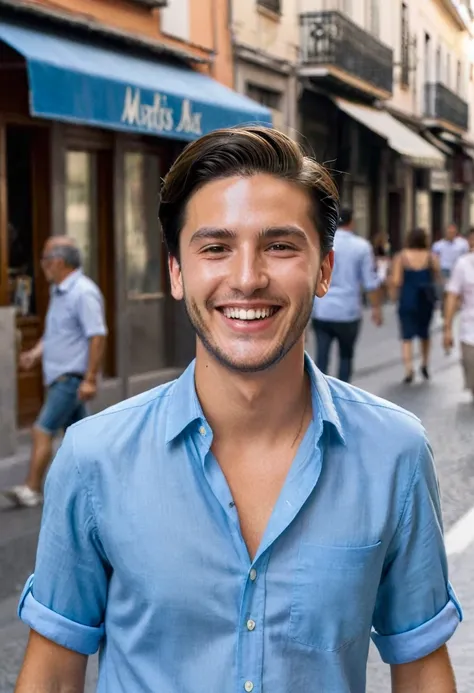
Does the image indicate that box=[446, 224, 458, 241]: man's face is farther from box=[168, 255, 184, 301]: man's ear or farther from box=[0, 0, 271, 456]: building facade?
box=[168, 255, 184, 301]: man's ear

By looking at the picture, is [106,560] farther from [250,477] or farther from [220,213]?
[220,213]

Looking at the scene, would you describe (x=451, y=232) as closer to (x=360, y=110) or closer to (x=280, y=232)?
(x=360, y=110)

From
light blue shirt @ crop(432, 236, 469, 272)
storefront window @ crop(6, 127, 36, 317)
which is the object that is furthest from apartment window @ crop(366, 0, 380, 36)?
storefront window @ crop(6, 127, 36, 317)

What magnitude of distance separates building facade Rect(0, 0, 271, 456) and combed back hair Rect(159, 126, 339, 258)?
24.3 ft

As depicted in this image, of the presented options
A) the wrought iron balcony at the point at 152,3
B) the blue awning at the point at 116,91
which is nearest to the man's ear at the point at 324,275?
the blue awning at the point at 116,91

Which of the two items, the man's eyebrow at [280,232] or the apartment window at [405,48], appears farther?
the apartment window at [405,48]

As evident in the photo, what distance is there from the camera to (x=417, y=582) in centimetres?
193

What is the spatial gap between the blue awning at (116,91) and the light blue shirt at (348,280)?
153cm

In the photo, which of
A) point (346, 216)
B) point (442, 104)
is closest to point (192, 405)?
point (346, 216)

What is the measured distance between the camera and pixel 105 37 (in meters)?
12.1

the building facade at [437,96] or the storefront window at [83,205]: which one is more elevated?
the building facade at [437,96]

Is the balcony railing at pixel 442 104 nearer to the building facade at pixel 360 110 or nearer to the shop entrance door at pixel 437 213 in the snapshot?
the shop entrance door at pixel 437 213

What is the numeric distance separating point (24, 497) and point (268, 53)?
39.2 ft

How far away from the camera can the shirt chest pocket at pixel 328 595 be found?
71.5 inches
